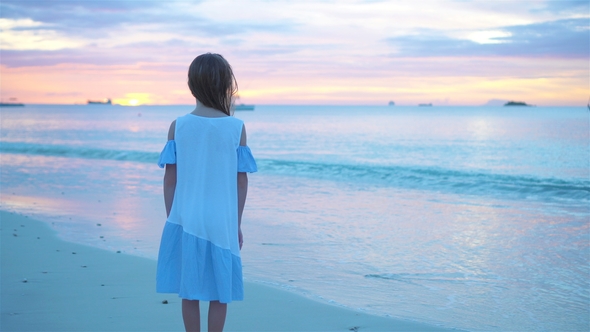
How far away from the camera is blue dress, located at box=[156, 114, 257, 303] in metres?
2.91

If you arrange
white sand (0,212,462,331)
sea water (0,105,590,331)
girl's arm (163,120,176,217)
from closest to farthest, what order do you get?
1. girl's arm (163,120,176,217)
2. white sand (0,212,462,331)
3. sea water (0,105,590,331)

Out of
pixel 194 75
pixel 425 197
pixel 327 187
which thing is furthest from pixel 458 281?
pixel 327 187

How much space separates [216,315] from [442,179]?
544 inches

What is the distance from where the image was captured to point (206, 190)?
294cm

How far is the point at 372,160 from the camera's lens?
74.1ft

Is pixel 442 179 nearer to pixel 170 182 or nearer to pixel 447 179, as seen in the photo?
pixel 447 179

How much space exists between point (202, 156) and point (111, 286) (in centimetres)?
303

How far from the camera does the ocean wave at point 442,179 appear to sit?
1355 cm

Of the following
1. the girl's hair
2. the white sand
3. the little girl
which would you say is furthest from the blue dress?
the white sand

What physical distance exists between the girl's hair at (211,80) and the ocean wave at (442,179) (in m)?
11.4

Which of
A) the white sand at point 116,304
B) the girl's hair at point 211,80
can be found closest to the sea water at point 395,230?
the white sand at point 116,304

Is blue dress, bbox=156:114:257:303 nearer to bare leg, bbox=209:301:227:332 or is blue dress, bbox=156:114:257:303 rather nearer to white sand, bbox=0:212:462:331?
bare leg, bbox=209:301:227:332

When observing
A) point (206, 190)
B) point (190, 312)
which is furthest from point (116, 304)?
point (206, 190)

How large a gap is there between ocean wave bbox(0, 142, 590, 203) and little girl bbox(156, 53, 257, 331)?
11.3m
